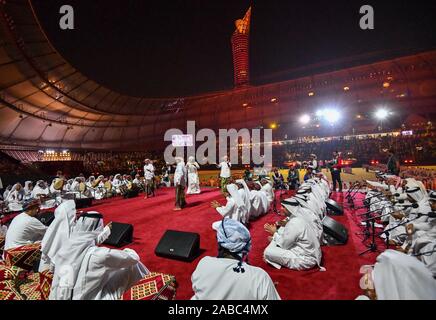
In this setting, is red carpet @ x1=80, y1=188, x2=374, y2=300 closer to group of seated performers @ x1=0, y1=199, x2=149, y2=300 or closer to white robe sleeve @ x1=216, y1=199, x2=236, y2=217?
white robe sleeve @ x1=216, y1=199, x2=236, y2=217

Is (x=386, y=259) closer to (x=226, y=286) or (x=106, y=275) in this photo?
(x=226, y=286)

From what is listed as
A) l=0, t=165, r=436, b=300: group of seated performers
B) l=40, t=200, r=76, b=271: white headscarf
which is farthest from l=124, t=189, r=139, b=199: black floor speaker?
l=40, t=200, r=76, b=271: white headscarf

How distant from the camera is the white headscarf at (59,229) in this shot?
3004 mm

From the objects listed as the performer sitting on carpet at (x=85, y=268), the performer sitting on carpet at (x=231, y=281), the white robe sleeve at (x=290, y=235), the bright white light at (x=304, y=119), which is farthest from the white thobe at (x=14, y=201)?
the bright white light at (x=304, y=119)

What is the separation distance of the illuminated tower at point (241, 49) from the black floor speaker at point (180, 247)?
124 ft

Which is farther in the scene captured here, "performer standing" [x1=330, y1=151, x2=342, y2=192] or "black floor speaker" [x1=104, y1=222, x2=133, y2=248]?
"performer standing" [x1=330, y1=151, x2=342, y2=192]

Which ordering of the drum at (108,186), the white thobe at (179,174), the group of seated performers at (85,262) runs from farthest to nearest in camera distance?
the drum at (108,186)
the white thobe at (179,174)
the group of seated performers at (85,262)

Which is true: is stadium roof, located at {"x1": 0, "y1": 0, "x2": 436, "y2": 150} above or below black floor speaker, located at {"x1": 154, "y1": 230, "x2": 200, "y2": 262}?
above

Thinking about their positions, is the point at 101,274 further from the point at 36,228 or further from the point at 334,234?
the point at 334,234

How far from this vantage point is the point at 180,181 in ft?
26.1

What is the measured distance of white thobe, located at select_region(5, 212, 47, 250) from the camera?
3.87m

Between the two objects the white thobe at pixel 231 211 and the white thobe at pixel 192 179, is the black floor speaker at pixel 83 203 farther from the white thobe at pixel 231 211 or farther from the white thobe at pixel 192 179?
the white thobe at pixel 231 211

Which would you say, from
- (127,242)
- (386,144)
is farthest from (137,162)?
(386,144)

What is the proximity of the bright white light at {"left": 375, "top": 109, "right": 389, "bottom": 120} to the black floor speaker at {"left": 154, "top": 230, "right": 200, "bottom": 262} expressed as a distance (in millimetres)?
23977
